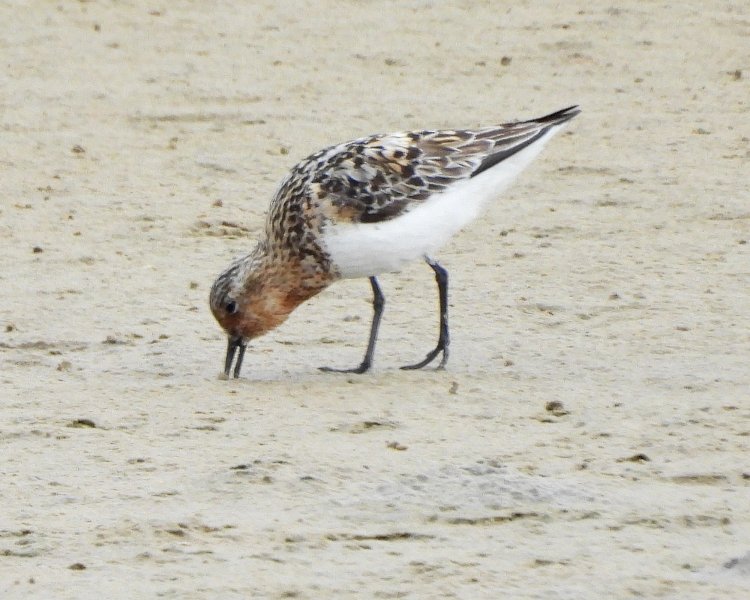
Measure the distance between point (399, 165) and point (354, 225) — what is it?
1.66 ft

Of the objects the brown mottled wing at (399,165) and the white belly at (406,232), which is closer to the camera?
the white belly at (406,232)

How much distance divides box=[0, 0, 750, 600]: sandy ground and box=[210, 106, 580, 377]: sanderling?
0.33 meters

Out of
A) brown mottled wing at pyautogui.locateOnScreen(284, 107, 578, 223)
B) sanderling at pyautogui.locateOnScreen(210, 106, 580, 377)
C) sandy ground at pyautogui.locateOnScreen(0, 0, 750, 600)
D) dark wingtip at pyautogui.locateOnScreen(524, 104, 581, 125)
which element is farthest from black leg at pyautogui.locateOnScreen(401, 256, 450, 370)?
dark wingtip at pyautogui.locateOnScreen(524, 104, 581, 125)

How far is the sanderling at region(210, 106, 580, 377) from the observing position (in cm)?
790

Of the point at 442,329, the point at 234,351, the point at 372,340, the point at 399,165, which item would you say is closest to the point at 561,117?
the point at 399,165

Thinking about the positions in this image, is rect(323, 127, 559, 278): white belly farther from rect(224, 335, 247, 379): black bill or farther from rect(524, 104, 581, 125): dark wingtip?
rect(224, 335, 247, 379): black bill

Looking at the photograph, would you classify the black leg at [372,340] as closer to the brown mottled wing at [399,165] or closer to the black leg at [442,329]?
the black leg at [442,329]

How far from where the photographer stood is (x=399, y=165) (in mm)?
8219

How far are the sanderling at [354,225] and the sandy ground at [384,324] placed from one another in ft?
1.09

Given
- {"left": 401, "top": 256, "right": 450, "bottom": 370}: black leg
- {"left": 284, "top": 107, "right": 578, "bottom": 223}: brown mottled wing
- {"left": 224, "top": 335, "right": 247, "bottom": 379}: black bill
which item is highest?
{"left": 284, "top": 107, "right": 578, "bottom": 223}: brown mottled wing

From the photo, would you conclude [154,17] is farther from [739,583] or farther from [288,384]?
[739,583]

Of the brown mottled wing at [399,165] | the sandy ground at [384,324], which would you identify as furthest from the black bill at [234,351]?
the brown mottled wing at [399,165]

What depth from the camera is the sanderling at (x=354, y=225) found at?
25.9ft

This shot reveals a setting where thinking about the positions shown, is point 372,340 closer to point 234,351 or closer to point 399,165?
point 234,351
